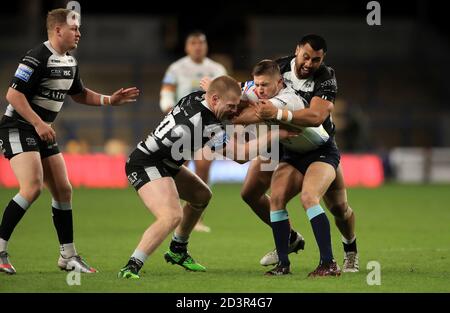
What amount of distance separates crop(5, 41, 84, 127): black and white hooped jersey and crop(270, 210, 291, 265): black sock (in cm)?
→ 233

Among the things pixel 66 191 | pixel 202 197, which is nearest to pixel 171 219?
pixel 202 197

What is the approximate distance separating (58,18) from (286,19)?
2365 cm

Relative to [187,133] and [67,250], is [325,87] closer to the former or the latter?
[187,133]

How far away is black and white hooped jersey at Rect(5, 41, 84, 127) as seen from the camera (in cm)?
851

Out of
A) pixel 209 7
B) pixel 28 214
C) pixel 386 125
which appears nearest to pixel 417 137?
pixel 386 125

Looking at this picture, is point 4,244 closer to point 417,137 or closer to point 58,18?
point 58,18

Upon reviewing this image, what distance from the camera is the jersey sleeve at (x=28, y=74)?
334 inches

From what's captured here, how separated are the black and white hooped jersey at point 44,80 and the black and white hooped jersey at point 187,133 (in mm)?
1043

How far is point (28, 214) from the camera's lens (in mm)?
15164

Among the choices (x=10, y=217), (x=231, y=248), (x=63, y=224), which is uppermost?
(x=10, y=217)

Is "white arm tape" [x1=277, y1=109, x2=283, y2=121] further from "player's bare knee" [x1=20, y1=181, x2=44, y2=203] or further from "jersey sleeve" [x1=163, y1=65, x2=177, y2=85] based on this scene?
"jersey sleeve" [x1=163, y1=65, x2=177, y2=85]

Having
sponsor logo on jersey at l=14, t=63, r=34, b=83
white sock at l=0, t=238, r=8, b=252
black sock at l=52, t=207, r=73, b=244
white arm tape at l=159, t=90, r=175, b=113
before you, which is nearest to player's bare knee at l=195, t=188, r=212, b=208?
black sock at l=52, t=207, r=73, b=244

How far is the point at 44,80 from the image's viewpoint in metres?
8.66

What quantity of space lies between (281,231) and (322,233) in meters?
0.54
